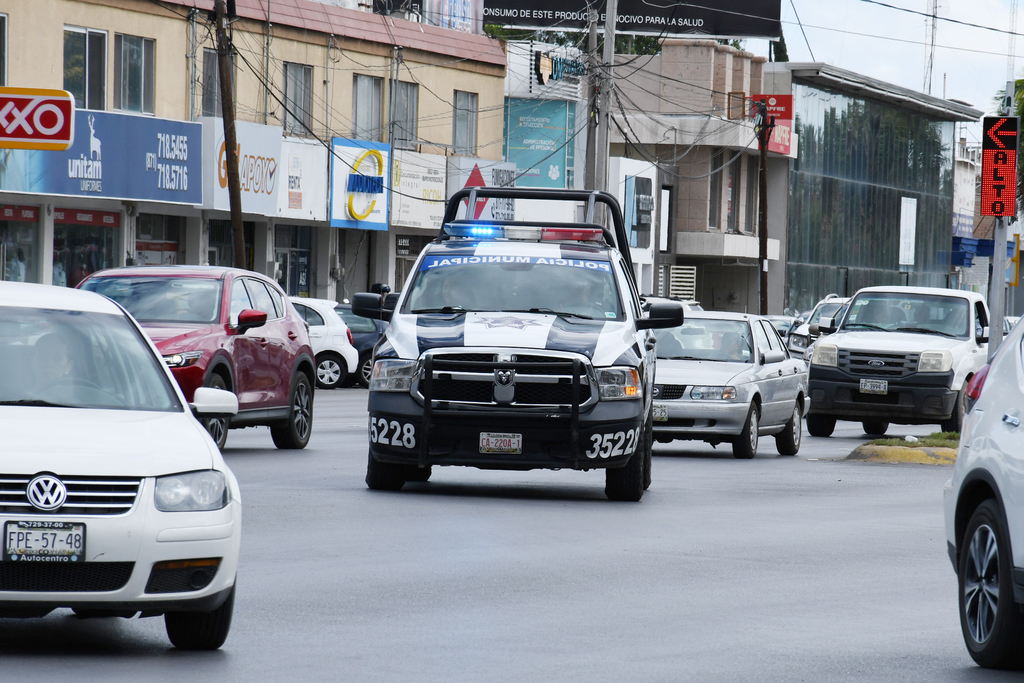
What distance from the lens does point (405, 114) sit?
44875 mm

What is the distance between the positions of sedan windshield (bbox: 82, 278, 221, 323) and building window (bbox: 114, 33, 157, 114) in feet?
62.2

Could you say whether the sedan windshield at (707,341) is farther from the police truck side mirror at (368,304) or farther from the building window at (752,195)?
the building window at (752,195)

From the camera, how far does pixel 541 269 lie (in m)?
14.3

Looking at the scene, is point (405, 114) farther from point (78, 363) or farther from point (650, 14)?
point (78, 363)

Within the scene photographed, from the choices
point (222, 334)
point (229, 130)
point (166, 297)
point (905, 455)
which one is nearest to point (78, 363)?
point (222, 334)

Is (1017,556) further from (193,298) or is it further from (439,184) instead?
(439,184)

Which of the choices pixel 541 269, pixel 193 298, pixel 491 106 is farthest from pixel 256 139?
pixel 541 269

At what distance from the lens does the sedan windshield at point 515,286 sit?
13969 mm

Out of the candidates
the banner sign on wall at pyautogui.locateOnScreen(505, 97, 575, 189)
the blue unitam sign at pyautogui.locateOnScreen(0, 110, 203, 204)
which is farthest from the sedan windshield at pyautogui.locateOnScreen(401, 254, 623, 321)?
the banner sign on wall at pyautogui.locateOnScreen(505, 97, 575, 189)

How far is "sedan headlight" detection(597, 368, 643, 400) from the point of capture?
12.9 m

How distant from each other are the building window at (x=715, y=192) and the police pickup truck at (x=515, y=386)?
5471 cm

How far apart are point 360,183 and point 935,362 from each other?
22.6m

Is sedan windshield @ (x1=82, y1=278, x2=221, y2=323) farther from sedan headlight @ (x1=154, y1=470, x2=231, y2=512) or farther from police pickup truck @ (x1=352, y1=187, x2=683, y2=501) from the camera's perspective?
sedan headlight @ (x1=154, y1=470, x2=231, y2=512)

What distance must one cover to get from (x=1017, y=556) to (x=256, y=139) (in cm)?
3302
